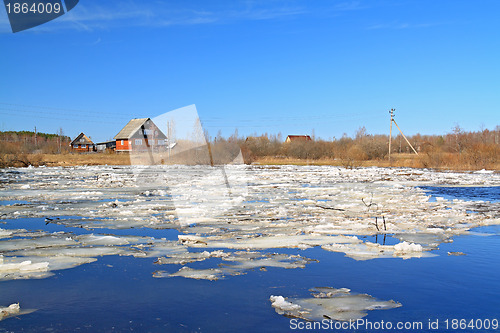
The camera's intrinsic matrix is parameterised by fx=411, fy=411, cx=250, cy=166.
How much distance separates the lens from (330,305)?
367 cm

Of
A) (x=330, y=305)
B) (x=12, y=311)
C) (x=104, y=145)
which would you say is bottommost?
(x=330, y=305)

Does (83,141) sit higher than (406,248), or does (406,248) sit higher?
(83,141)

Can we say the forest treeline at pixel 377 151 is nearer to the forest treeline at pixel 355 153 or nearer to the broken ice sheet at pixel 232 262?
the forest treeline at pixel 355 153

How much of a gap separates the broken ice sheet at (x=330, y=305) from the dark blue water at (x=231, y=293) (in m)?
0.09

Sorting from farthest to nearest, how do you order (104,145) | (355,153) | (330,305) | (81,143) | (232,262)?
(81,143), (104,145), (355,153), (232,262), (330,305)

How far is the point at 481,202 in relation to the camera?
1112 cm

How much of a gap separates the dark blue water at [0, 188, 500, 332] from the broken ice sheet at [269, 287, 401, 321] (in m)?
0.09

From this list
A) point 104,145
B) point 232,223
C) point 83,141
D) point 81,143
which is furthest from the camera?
point 83,141

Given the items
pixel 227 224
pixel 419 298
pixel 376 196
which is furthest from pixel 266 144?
pixel 419 298

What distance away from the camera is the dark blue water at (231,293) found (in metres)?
3.34

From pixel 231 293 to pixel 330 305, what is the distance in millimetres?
973

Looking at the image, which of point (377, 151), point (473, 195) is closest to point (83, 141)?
point (377, 151)

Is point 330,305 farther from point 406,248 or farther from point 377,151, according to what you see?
point 377,151

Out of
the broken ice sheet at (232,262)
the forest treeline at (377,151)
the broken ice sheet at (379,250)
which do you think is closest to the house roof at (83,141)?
the forest treeline at (377,151)
